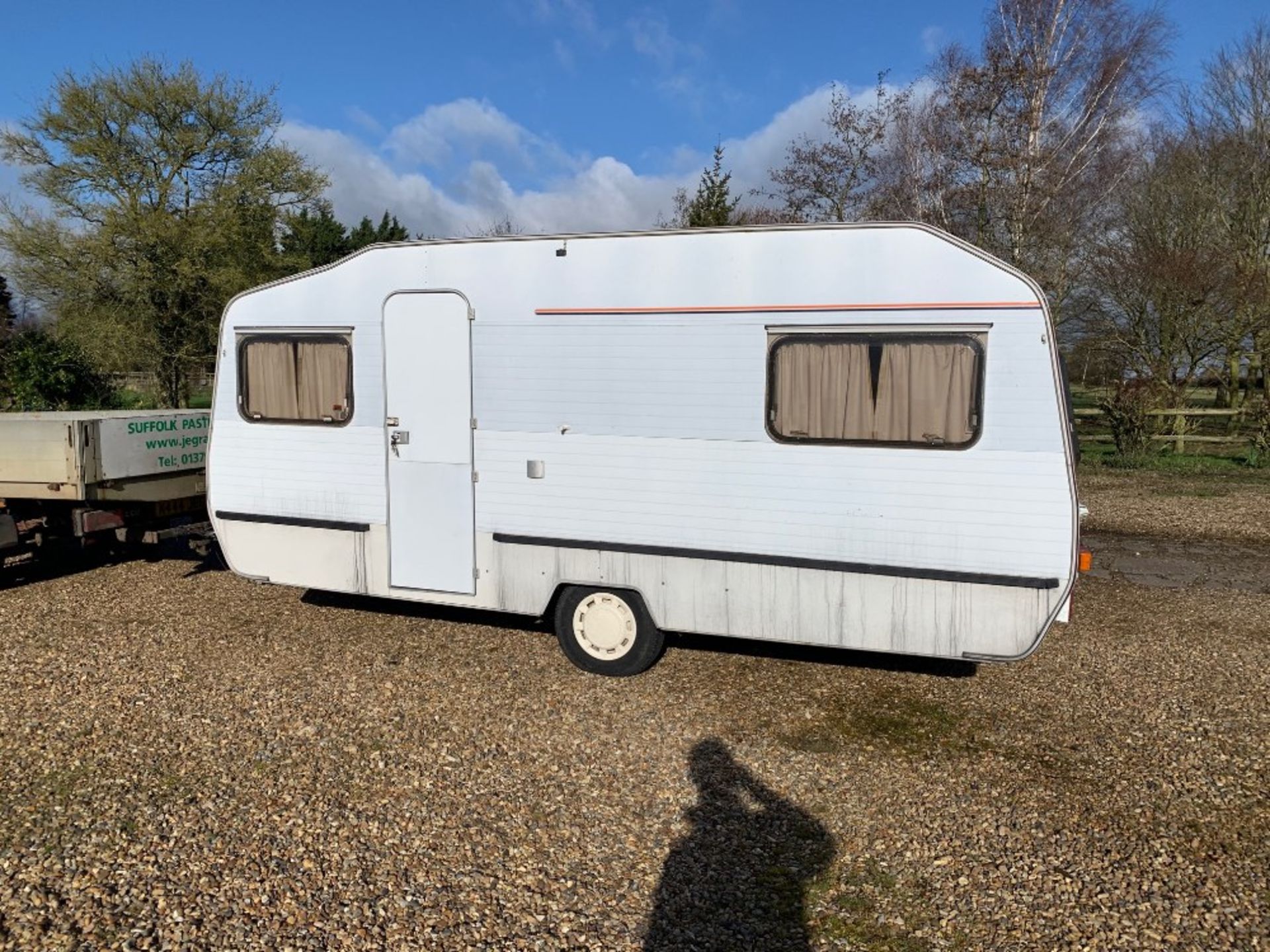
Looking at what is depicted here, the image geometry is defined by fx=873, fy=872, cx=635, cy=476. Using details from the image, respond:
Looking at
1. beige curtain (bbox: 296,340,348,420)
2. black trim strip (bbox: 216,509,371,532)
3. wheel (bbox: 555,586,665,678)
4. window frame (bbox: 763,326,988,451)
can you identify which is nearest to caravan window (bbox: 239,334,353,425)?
beige curtain (bbox: 296,340,348,420)

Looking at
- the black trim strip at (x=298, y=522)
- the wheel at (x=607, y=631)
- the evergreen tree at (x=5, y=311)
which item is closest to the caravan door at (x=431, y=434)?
the black trim strip at (x=298, y=522)

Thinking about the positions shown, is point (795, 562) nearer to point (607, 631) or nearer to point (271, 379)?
point (607, 631)

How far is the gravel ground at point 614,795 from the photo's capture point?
3.37 metres

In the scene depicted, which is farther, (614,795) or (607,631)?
(607,631)

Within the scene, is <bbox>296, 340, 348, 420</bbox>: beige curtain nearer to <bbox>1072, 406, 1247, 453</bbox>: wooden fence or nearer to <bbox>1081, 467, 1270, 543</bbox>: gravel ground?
<bbox>1081, 467, 1270, 543</bbox>: gravel ground

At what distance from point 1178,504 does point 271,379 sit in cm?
1201

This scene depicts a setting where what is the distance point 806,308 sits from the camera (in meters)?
5.17

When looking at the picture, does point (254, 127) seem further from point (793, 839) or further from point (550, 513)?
point (793, 839)

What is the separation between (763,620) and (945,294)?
2.19 meters

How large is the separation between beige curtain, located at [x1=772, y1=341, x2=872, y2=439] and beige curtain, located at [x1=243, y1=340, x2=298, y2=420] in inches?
138

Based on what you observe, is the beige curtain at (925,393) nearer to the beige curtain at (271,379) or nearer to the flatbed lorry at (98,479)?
the beige curtain at (271,379)

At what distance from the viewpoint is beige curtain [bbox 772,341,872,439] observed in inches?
201

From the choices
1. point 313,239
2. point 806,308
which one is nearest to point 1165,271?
point 806,308

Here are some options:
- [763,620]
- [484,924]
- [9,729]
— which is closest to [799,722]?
[763,620]
